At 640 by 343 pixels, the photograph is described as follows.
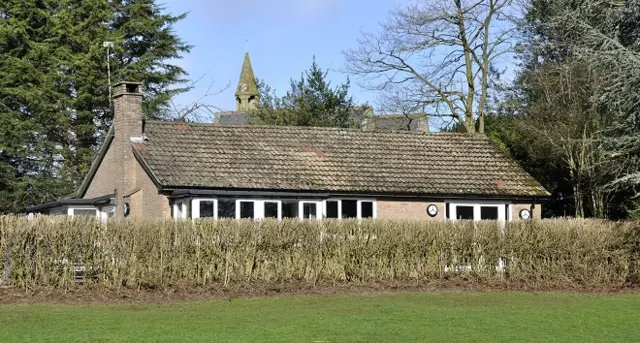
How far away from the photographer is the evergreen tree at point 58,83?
45.2 m

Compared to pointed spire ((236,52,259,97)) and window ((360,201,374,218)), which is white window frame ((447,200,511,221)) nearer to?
window ((360,201,374,218))

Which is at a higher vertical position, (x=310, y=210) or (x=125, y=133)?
(x=125, y=133)

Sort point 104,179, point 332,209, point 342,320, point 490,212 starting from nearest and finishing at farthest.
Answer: point 342,320 < point 332,209 < point 490,212 < point 104,179

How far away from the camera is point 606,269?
24.4 meters

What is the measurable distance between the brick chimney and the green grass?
8.87 metres

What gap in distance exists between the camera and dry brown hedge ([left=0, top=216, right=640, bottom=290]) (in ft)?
67.7

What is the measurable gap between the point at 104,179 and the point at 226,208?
271 inches

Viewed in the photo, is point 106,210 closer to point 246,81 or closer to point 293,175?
point 293,175

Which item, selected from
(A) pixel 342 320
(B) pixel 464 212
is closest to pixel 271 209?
(B) pixel 464 212

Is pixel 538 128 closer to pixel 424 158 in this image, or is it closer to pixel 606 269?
pixel 424 158

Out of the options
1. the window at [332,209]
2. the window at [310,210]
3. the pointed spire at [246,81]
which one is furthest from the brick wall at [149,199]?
the pointed spire at [246,81]

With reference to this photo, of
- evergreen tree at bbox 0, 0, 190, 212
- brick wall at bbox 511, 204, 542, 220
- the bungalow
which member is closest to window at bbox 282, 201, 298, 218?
the bungalow

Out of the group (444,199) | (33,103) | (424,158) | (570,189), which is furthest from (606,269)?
(33,103)

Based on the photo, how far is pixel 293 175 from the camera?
2752 cm
